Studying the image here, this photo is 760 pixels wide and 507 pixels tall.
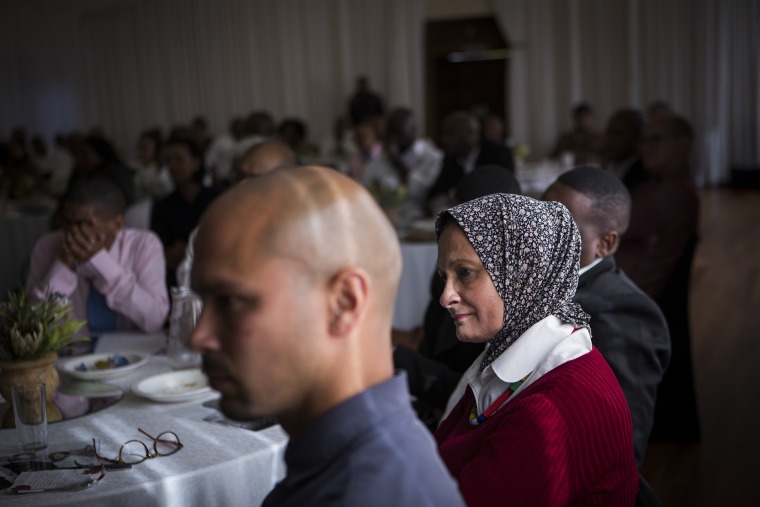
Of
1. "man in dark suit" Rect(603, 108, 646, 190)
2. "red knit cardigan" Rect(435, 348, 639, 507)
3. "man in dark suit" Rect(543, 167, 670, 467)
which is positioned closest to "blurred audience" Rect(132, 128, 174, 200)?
"man in dark suit" Rect(603, 108, 646, 190)

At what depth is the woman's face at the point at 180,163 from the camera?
5.00 metres

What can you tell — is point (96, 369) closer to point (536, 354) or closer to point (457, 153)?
point (536, 354)

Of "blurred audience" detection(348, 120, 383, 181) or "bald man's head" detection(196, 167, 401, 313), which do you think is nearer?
"bald man's head" detection(196, 167, 401, 313)

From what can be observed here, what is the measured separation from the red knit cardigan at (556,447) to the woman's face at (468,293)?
0.63 feet

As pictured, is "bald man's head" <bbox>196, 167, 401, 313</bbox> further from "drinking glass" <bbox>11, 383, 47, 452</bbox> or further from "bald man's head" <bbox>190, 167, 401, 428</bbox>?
"drinking glass" <bbox>11, 383, 47, 452</bbox>

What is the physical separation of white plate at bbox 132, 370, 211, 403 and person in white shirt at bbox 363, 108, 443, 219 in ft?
14.6

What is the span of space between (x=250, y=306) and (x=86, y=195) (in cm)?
253

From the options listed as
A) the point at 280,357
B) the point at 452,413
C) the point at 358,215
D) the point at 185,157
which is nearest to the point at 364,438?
the point at 280,357

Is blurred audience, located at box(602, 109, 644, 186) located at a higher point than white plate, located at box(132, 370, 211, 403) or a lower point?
higher

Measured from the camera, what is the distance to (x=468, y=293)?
1684 mm

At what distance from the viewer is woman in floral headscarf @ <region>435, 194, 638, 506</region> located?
54.3 inches

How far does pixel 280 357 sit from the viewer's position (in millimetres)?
858

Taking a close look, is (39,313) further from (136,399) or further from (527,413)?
(527,413)

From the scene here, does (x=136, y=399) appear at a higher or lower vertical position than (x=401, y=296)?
higher
